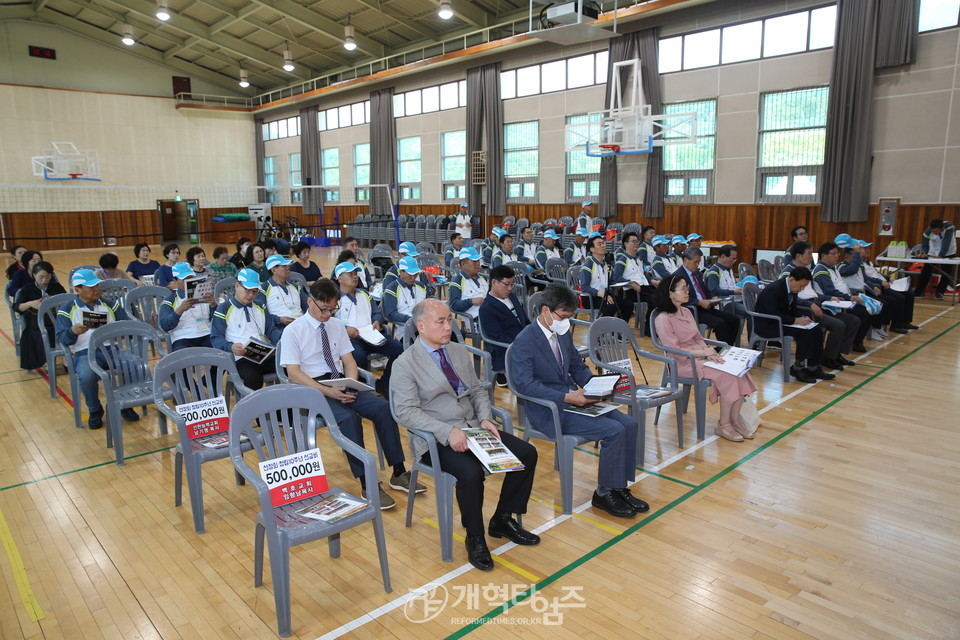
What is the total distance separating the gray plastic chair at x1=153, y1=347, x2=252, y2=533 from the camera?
11.6 ft

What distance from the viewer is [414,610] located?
9.40 ft

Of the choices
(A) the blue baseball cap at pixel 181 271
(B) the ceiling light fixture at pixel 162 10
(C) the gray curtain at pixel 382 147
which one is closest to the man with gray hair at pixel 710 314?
(A) the blue baseball cap at pixel 181 271

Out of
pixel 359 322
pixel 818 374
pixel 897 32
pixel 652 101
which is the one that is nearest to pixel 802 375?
pixel 818 374

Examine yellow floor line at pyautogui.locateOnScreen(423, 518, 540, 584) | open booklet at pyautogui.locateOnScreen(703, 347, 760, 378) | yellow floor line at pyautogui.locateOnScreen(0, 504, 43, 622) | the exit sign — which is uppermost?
the exit sign

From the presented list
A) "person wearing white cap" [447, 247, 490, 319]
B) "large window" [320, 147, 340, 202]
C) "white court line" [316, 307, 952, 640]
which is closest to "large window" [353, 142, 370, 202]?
"large window" [320, 147, 340, 202]

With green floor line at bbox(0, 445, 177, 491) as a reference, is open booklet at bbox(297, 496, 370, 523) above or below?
above

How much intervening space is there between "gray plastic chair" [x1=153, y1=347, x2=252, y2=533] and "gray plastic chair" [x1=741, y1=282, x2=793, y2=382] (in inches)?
198

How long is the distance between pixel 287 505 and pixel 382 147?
21.0m

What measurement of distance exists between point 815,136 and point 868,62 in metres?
1.59

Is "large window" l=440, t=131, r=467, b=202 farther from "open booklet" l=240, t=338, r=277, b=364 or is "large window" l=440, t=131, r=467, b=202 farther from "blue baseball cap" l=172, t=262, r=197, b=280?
"open booklet" l=240, t=338, r=277, b=364

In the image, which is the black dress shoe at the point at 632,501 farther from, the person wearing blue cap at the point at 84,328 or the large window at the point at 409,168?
the large window at the point at 409,168

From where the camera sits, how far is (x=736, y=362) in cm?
475

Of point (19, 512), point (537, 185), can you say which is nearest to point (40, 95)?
point (537, 185)

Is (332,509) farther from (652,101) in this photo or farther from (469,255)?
(652,101)
